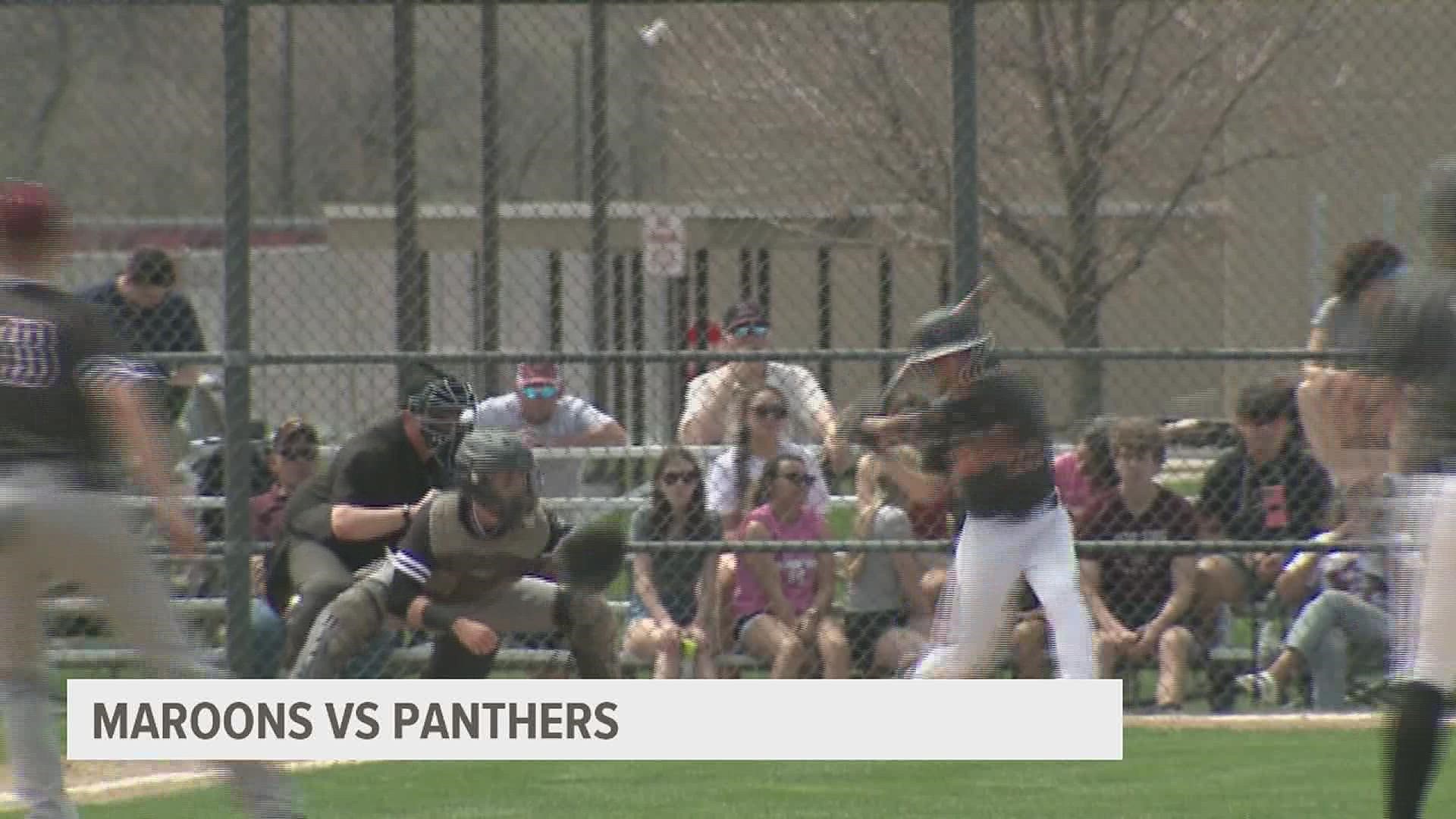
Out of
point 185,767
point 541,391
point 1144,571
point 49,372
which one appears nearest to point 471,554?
point 185,767

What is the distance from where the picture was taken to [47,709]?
6.42 metres

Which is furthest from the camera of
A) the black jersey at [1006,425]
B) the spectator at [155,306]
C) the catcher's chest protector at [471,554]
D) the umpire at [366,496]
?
the spectator at [155,306]

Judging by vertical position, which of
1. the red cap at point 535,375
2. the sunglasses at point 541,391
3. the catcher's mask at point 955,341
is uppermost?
the catcher's mask at point 955,341

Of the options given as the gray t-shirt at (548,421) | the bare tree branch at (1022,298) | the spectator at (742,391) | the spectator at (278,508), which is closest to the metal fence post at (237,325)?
the spectator at (278,508)

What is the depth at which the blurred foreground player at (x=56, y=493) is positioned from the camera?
6.31 meters

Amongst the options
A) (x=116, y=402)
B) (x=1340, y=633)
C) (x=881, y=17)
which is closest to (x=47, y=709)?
(x=116, y=402)

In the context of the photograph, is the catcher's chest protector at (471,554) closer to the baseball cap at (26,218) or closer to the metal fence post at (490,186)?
the metal fence post at (490,186)

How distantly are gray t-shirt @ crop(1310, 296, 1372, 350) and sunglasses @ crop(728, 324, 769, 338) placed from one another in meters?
2.24

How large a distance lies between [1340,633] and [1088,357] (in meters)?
1.65

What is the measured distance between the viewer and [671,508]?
10.3 metres

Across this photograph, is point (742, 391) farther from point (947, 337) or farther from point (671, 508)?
point (947, 337)

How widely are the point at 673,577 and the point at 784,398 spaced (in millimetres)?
873

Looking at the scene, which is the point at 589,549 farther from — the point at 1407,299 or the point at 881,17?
the point at 881,17

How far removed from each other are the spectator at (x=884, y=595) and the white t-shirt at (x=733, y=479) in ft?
0.64
